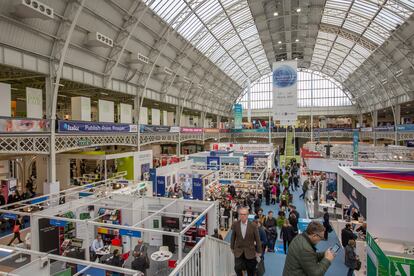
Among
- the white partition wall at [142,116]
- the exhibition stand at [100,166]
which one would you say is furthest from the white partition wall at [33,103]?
the white partition wall at [142,116]

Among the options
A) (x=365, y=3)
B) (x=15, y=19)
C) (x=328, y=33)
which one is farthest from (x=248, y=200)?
(x=328, y=33)

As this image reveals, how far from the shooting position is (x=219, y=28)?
28.4 m

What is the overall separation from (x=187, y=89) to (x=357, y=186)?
90.4ft

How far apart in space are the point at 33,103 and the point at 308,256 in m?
14.6

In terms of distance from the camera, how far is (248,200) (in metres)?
14.7

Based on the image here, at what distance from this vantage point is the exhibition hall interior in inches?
187

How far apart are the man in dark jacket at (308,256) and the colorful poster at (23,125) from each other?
500 inches

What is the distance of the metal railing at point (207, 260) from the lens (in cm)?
402

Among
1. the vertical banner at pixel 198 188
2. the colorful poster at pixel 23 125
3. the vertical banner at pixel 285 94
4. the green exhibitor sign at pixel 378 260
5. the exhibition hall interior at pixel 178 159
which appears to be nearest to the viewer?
the green exhibitor sign at pixel 378 260

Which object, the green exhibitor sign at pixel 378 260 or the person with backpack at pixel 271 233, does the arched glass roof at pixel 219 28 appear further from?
the green exhibitor sign at pixel 378 260

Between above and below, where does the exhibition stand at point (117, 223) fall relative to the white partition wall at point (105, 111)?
below

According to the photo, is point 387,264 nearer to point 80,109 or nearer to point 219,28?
point 80,109

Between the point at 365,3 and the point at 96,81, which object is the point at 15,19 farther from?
the point at 365,3

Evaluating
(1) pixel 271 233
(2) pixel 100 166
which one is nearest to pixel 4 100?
(2) pixel 100 166
